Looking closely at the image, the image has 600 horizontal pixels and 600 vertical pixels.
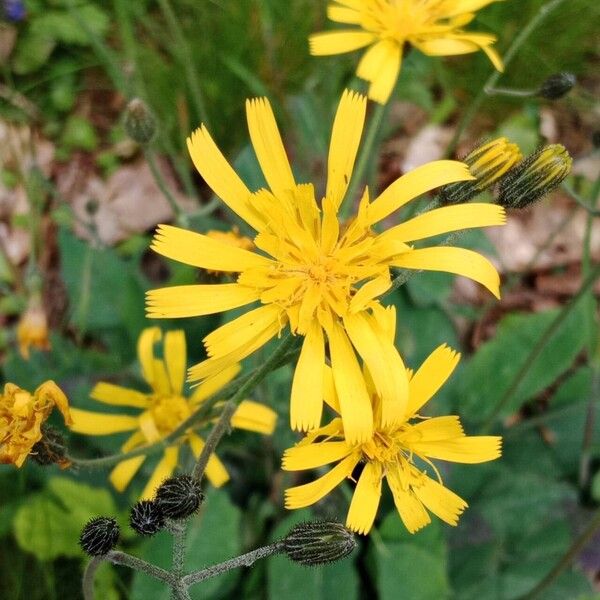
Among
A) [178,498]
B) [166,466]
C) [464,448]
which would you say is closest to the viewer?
[178,498]

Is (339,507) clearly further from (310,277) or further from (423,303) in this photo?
A: (310,277)

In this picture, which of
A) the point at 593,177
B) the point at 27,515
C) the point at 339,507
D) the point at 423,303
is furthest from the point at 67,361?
the point at 593,177

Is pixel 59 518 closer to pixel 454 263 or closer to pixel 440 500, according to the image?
pixel 440 500

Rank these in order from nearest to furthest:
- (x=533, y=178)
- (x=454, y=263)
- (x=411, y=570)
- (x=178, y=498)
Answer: (x=178, y=498), (x=454, y=263), (x=533, y=178), (x=411, y=570)

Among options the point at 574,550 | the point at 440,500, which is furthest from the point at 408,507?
the point at 574,550

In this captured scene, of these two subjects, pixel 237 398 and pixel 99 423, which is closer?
pixel 237 398
